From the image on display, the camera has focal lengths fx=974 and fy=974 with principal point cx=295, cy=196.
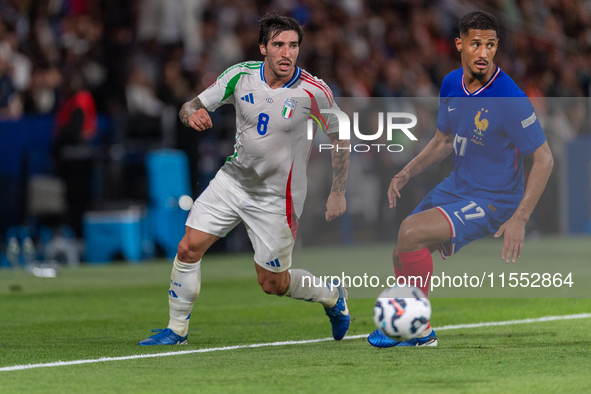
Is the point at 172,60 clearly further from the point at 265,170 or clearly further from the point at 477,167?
the point at 477,167

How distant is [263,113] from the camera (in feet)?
21.4

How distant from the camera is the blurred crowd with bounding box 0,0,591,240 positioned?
44.2 feet

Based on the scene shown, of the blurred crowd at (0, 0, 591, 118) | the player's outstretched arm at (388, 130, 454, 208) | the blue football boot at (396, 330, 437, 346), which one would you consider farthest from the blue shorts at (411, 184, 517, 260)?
the blurred crowd at (0, 0, 591, 118)

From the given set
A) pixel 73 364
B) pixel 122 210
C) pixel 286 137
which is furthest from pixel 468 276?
pixel 122 210

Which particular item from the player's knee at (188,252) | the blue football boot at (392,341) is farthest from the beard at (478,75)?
the player's knee at (188,252)

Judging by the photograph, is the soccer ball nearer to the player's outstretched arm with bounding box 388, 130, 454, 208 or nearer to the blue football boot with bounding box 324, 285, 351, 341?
the blue football boot with bounding box 324, 285, 351, 341

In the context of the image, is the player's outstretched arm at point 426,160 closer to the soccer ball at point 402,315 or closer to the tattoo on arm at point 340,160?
the tattoo on arm at point 340,160

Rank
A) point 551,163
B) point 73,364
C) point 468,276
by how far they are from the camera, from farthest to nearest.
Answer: point 468,276
point 551,163
point 73,364

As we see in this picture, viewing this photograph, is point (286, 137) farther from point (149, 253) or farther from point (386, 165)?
point (149, 253)

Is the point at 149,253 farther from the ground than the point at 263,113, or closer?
closer

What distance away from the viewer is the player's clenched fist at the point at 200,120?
6.30 m

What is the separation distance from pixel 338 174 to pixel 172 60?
7.99 metres

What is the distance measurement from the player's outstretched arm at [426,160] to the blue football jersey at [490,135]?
9 cm

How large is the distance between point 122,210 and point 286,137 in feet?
22.5
